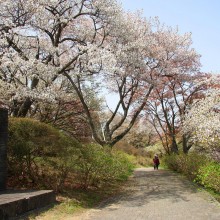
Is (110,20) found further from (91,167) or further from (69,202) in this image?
(69,202)

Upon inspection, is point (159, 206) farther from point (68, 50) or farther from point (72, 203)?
point (68, 50)

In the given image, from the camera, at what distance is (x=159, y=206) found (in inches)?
393

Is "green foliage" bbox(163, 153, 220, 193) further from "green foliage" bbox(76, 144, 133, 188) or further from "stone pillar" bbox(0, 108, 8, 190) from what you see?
"stone pillar" bbox(0, 108, 8, 190)

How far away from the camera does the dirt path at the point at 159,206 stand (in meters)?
8.62

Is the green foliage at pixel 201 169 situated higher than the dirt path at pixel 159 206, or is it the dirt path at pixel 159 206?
the green foliage at pixel 201 169

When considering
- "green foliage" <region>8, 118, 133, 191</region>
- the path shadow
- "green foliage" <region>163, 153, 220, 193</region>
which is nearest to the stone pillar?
"green foliage" <region>8, 118, 133, 191</region>

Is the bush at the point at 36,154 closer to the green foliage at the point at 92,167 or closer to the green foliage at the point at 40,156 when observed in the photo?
the green foliage at the point at 40,156

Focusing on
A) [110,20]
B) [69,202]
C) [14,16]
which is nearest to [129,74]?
[110,20]

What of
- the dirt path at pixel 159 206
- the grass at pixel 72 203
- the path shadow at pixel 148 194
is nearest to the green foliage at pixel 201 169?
the dirt path at pixel 159 206

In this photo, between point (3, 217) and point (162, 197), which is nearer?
point (3, 217)

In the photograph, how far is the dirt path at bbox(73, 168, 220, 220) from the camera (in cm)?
862

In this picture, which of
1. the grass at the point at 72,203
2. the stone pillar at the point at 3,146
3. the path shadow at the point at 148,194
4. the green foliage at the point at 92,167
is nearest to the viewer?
the grass at the point at 72,203

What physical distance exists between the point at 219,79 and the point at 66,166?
17.8 m

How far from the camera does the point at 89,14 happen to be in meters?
16.3
